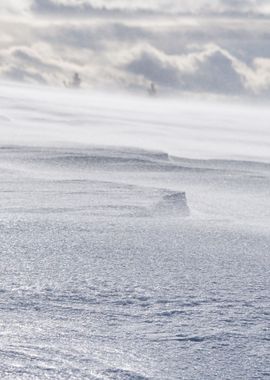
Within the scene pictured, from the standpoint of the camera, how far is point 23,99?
13242 mm

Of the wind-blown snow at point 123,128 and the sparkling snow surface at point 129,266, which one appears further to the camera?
the wind-blown snow at point 123,128

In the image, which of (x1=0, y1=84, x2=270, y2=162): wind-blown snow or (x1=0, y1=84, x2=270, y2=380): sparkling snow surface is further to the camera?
(x1=0, y1=84, x2=270, y2=162): wind-blown snow

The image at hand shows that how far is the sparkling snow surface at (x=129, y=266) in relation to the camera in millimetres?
2396

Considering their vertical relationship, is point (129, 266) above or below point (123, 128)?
below

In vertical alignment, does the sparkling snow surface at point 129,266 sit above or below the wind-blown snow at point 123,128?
below

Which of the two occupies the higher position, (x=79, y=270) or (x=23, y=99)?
(x=23, y=99)

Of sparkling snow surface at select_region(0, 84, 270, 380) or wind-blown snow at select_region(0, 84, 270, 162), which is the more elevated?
wind-blown snow at select_region(0, 84, 270, 162)

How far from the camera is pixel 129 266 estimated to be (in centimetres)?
342

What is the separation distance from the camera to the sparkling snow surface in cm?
240

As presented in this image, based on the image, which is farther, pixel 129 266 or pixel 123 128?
pixel 123 128

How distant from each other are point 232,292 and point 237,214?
6.34ft

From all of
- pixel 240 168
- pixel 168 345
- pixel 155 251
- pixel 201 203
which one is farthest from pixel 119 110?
pixel 168 345

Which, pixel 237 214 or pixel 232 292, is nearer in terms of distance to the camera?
pixel 232 292

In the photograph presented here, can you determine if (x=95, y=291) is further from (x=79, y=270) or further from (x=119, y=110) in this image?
(x=119, y=110)
